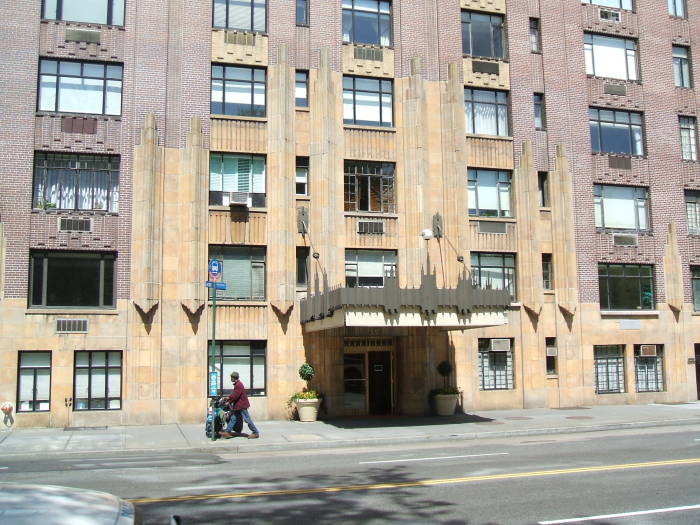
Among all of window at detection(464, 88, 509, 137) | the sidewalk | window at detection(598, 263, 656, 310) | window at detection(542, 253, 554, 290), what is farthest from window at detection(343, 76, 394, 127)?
the sidewalk

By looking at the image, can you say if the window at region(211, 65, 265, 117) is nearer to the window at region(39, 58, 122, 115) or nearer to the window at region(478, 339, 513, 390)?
the window at region(39, 58, 122, 115)

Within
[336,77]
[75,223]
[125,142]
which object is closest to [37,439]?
[75,223]

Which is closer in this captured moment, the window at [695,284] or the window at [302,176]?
the window at [302,176]

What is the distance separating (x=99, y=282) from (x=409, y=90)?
1447 cm

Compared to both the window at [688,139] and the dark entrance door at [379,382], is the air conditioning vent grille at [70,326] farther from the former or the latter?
the window at [688,139]

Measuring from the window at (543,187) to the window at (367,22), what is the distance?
8.74 m

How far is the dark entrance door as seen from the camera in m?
28.9

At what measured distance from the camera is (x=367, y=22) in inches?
1225

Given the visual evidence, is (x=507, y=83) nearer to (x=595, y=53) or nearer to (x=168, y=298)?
(x=595, y=53)

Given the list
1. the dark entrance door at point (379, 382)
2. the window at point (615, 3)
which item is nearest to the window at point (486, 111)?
the window at point (615, 3)

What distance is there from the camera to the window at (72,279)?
86.3ft

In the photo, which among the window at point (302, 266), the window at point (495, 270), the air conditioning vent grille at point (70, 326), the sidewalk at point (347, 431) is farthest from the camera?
the window at point (495, 270)

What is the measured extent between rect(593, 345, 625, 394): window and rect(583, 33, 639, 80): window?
1264cm

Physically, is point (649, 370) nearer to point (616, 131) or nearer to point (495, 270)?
point (495, 270)
